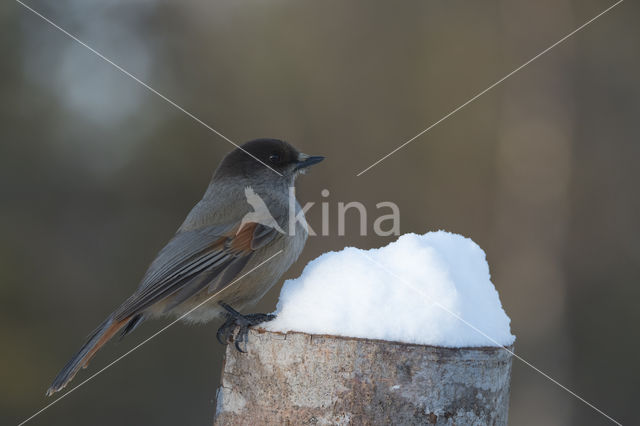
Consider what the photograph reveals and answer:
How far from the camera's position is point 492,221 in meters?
8.98

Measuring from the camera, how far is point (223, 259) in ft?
13.0

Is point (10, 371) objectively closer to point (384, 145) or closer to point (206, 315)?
point (206, 315)

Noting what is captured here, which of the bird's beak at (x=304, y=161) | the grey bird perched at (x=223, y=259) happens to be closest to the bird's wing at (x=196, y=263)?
the grey bird perched at (x=223, y=259)

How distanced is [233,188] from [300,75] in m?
6.24

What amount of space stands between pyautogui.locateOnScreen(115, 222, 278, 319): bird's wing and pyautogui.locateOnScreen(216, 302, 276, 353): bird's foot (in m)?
0.24

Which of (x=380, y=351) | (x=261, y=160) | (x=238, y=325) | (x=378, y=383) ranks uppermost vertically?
(x=261, y=160)

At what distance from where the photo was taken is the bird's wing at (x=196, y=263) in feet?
12.1

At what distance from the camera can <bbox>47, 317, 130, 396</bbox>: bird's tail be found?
3342mm

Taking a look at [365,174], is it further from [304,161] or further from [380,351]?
[380,351]

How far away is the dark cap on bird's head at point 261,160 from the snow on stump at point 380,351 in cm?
212

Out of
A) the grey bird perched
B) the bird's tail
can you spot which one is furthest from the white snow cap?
the bird's tail

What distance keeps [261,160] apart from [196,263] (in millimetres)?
1320

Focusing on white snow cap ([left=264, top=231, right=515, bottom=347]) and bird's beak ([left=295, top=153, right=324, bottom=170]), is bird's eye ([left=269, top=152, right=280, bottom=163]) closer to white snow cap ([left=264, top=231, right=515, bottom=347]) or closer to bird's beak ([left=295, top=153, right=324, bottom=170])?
bird's beak ([left=295, top=153, right=324, bottom=170])

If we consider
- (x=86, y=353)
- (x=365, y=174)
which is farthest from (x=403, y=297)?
(x=365, y=174)
